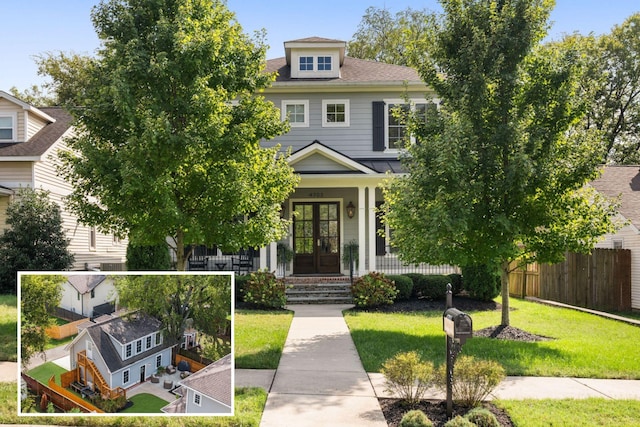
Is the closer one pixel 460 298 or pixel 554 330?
pixel 554 330

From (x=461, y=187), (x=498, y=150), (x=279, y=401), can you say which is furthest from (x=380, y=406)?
(x=498, y=150)

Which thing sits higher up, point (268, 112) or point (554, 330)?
point (268, 112)

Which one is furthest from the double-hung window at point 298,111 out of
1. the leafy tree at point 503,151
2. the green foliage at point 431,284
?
the leafy tree at point 503,151

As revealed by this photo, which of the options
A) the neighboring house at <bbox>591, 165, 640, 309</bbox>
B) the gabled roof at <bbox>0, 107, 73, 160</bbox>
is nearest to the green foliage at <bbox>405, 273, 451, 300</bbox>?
the neighboring house at <bbox>591, 165, 640, 309</bbox>

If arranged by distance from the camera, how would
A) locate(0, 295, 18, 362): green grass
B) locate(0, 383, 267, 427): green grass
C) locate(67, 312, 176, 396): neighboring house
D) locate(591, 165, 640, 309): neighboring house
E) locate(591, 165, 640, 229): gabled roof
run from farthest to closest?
locate(591, 165, 640, 229): gabled roof, locate(591, 165, 640, 309): neighboring house, locate(0, 295, 18, 362): green grass, locate(0, 383, 267, 427): green grass, locate(67, 312, 176, 396): neighboring house

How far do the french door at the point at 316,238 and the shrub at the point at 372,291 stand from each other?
13.0 feet

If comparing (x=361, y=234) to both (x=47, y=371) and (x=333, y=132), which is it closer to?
(x=333, y=132)

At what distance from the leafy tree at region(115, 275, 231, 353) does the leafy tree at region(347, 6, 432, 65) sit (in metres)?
32.3

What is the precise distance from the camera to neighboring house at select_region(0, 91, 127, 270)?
61.5 ft

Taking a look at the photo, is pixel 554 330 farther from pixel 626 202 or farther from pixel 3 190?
pixel 3 190

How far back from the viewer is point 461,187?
10438 millimetres

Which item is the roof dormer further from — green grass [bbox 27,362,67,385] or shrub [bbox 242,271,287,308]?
green grass [bbox 27,362,67,385]

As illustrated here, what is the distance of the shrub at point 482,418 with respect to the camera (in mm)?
5555

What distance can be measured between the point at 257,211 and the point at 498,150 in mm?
4723
